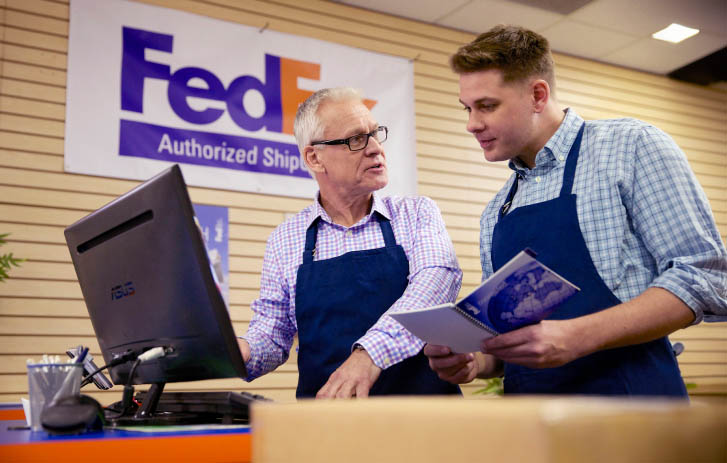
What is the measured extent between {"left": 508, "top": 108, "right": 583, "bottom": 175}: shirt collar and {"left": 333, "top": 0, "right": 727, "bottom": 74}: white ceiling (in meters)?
3.75

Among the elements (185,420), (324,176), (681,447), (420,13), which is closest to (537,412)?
(681,447)

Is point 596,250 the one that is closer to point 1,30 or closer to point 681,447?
point 681,447

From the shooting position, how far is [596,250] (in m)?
1.76

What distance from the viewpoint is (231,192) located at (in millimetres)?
4684

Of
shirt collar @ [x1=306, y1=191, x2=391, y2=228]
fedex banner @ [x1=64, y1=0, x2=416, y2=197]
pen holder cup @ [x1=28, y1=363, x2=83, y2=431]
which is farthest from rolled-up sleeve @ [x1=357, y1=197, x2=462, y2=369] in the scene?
fedex banner @ [x1=64, y1=0, x2=416, y2=197]

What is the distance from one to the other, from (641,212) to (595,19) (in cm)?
461

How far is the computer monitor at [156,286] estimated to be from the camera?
1265 mm

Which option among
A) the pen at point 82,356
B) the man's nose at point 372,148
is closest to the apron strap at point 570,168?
the man's nose at point 372,148

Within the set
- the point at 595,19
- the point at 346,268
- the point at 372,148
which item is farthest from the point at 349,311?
the point at 595,19

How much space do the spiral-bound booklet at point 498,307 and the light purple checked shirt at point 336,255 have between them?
402 millimetres

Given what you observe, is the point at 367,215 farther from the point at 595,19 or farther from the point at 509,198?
the point at 595,19

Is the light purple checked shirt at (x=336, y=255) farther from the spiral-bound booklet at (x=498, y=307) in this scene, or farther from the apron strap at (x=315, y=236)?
the spiral-bound booklet at (x=498, y=307)

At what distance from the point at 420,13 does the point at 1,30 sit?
3.19 m

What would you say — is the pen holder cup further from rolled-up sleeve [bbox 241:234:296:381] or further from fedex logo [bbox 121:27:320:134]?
fedex logo [bbox 121:27:320:134]
